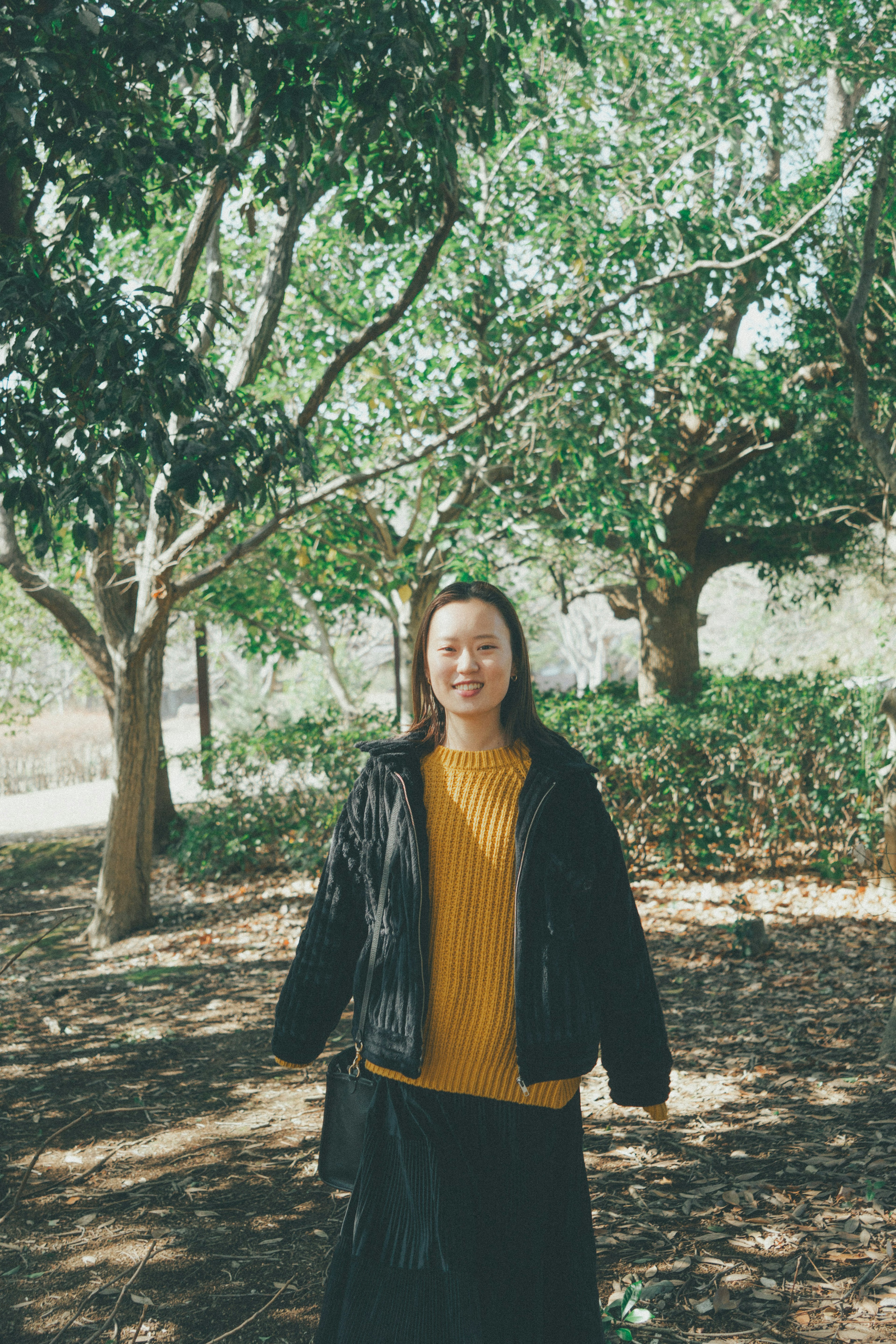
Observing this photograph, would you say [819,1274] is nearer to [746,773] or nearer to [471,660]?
[471,660]

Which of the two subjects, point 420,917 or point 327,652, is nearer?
point 420,917

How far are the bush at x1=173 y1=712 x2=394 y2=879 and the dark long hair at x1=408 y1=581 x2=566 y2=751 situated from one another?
257 inches

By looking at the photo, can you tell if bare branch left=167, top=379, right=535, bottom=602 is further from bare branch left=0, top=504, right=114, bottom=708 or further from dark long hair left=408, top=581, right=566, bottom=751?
dark long hair left=408, top=581, right=566, bottom=751

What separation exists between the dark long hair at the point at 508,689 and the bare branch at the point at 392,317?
3.62 m

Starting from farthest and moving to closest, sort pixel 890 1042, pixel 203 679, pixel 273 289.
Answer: pixel 203 679
pixel 273 289
pixel 890 1042

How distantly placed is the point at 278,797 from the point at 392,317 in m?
4.70

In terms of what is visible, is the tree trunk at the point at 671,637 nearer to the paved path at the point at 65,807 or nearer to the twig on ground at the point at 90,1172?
the paved path at the point at 65,807

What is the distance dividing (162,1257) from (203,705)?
10192mm

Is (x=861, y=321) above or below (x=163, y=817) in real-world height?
above

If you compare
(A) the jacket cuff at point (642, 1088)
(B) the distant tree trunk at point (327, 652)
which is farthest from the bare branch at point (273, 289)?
(B) the distant tree trunk at point (327, 652)

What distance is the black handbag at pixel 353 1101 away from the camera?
6.91ft

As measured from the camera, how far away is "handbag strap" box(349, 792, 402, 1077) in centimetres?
210

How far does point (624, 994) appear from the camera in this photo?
81.9 inches

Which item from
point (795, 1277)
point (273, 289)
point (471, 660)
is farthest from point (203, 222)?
point (795, 1277)
